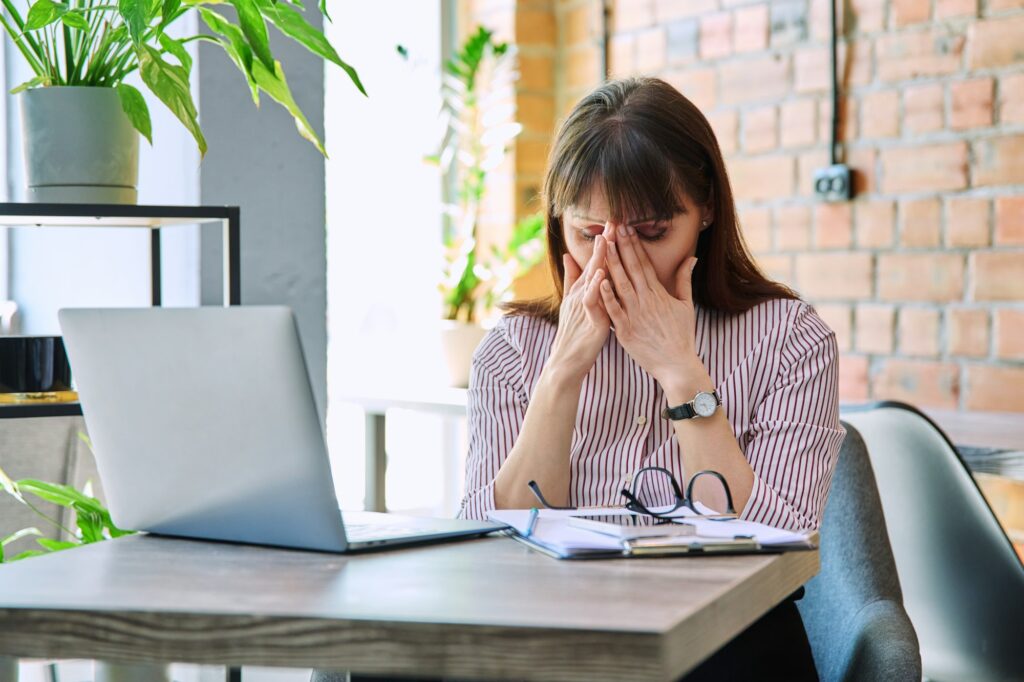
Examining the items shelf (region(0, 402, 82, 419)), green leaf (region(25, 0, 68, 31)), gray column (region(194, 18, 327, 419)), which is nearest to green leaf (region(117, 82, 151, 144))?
green leaf (region(25, 0, 68, 31))

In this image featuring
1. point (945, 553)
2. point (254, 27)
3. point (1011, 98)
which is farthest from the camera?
point (1011, 98)

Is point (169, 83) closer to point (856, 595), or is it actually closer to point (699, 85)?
point (856, 595)

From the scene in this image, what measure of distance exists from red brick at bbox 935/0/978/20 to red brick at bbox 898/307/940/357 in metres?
0.58

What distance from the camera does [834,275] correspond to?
2.52 metres

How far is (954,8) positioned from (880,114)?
0.25 metres

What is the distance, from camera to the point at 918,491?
1.67 m

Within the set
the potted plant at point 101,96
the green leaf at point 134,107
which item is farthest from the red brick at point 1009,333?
the green leaf at point 134,107

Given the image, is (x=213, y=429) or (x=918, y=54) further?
(x=918, y=54)

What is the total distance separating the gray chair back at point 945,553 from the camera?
1.60 metres

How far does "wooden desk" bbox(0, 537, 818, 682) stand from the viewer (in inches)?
30.0

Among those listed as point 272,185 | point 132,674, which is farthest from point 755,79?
point 132,674

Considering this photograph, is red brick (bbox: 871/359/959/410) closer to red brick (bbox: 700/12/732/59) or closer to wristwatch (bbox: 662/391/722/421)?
red brick (bbox: 700/12/732/59)

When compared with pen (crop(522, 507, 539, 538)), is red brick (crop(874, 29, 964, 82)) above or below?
above

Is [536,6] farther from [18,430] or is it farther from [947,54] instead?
[18,430]
